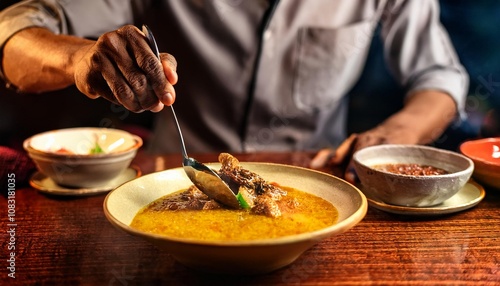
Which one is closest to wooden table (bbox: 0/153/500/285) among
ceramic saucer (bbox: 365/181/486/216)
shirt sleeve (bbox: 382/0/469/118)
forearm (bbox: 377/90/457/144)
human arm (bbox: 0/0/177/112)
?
ceramic saucer (bbox: 365/181/486/216)

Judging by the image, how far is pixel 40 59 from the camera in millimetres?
1984

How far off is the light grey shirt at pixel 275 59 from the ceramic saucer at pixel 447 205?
1254mm

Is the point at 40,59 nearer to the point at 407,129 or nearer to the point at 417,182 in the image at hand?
the point at 417,182

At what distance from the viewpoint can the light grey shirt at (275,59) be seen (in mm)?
2816

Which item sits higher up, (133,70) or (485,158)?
(133,70)

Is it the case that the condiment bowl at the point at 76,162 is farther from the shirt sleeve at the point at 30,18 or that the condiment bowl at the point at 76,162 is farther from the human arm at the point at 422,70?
the human arm at the point at 422,70

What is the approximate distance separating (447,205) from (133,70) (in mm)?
1136

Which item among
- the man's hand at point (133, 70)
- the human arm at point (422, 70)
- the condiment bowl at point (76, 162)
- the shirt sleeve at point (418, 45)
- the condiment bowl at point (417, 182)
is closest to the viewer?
the man's hand at point (133, 70)

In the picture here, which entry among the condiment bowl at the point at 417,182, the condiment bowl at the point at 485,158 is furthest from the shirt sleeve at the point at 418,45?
the condiment bowl at the point at 417,182

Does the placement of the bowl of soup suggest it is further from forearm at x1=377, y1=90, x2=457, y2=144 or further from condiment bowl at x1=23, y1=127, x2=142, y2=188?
forearm at x1=377, y1=90, x2=457, y2=144

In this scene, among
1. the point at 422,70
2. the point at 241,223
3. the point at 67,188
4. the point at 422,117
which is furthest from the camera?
the point at 422,70

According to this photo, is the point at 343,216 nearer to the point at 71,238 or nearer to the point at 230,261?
the point at 230,261

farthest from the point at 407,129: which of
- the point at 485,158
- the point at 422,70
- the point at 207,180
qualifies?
the point at 207,180

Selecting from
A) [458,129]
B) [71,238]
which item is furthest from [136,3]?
[458,129]
